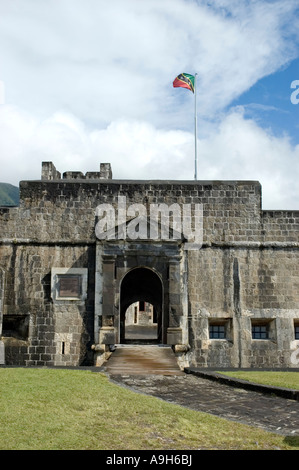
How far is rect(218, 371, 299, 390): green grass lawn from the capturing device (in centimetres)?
877

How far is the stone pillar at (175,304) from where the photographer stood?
1438 centimetres

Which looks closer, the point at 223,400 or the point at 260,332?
the point at 223,400

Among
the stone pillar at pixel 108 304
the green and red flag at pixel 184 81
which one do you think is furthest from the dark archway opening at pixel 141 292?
the green and red flag at pixel 184 81

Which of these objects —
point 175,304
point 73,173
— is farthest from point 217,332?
point 73,173

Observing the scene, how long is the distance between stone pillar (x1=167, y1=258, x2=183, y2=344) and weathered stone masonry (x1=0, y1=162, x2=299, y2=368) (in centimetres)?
3

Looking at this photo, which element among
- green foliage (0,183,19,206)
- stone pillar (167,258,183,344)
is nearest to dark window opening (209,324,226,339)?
stone pillar (167,258,183,344)

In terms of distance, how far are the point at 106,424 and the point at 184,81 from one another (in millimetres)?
18326

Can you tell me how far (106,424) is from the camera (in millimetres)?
5730

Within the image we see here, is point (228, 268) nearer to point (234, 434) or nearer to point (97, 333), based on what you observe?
point (97, 333)

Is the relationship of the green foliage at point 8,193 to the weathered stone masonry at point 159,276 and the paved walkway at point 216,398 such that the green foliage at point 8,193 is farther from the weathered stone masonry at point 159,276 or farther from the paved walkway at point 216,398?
the paved walkway at point 216,398

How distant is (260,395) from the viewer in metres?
8.24

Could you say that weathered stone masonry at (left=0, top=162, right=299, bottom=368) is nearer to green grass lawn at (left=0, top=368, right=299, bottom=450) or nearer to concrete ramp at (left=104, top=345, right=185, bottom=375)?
concrete ramp at (left=104, top=345, right=185, bottom=375)

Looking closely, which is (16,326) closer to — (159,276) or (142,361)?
(159,276)

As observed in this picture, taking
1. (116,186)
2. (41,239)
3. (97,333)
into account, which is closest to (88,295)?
(97,333)
